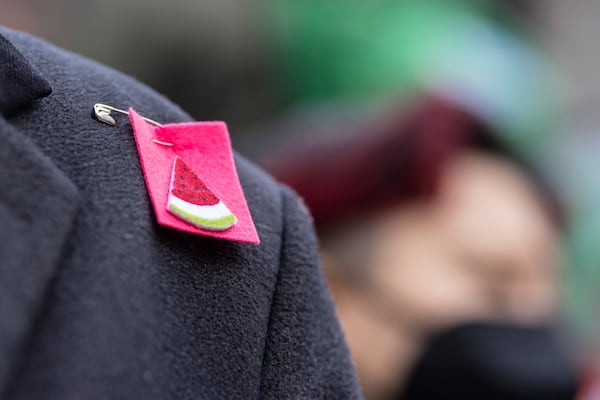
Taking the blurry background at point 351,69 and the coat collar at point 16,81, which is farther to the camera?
the blurry background at point 351,69

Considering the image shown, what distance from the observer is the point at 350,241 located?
1.61 metres

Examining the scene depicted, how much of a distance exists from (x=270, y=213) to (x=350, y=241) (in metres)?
1.08

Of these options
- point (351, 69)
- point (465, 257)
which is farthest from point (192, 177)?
point (351, 69)

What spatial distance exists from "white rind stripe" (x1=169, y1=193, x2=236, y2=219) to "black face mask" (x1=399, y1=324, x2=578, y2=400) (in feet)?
3.48

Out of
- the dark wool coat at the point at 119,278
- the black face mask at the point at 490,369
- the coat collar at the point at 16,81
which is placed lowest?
the black face mask at the point at 490,369

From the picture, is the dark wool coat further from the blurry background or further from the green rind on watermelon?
the blurry background

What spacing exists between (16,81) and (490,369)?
1.16 metres

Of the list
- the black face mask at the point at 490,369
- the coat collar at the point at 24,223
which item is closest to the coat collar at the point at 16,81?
the coat collar at the point at 24,223

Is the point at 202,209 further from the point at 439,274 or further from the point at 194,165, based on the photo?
the point at 439,274

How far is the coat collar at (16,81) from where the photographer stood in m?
0.41

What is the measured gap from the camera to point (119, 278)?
0.40 m

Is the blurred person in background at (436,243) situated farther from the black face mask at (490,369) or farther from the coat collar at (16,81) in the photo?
the coat collar at (16,81)

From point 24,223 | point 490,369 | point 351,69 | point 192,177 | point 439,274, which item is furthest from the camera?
point 351,69

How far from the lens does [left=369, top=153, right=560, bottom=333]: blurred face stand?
1.58m
